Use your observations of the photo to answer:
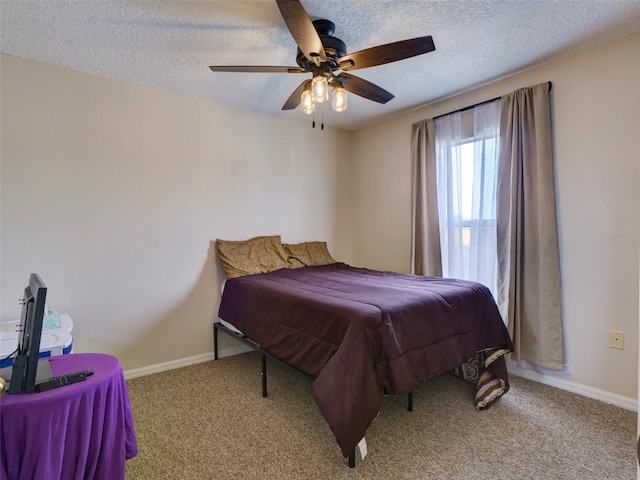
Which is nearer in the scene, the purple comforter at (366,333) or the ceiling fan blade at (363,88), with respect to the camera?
the purple comforter at (366,333)

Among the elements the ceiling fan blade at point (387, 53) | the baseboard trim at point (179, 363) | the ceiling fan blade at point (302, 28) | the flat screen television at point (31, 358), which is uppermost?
the ceiling fan blade at point (302, 28)

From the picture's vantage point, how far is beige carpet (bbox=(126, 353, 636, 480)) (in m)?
1.57

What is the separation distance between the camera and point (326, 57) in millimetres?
1777

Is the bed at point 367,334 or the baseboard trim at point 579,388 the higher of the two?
the bed at point 367,334

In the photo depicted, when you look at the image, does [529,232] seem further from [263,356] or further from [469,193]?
[263,356]

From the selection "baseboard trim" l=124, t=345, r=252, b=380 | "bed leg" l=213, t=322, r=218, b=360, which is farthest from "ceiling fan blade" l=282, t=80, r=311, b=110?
"baseboard trim" l=124, t=345, r=252, b=380

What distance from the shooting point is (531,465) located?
62.8 inches

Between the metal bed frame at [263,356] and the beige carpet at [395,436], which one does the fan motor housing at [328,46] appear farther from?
the beige carpet at [395,436]

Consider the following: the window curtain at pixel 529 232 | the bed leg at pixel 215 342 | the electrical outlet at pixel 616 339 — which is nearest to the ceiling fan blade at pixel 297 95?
the window curtain at pixel 529 232

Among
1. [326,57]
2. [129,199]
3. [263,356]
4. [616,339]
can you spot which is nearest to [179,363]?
[263,356]

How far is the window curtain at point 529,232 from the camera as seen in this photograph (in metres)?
2.34

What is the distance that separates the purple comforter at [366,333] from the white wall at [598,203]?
24.1 inches

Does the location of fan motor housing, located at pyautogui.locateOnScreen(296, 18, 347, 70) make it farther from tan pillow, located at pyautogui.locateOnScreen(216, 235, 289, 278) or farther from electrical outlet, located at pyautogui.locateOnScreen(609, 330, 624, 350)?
electrical outlet, located at pyautogui.locateOnScreen(609, 330, 624, 350)

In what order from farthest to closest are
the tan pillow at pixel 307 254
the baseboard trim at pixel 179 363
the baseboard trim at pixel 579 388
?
1. the tan pillow at pixel 307 254
2. the baseboard trim at pixel 179 363
3. the baseboard trim at pixel 579 388
